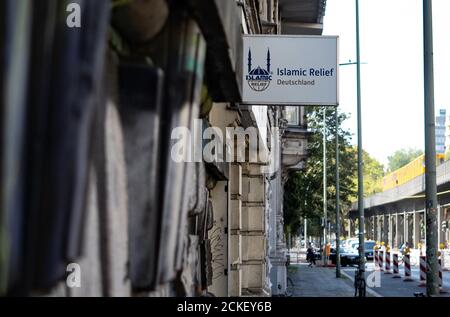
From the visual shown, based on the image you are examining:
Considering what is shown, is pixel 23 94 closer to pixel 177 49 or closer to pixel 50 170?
pixel 50 170

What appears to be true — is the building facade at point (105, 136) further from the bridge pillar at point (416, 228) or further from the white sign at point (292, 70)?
the bridge pillar at point (416, 228)

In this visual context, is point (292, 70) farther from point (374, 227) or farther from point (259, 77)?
point (374, 227)

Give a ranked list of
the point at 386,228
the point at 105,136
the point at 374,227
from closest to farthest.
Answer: the point at 105,136
the point at 386,228
the point at 374,227

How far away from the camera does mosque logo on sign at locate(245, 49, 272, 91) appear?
10102 millimetres

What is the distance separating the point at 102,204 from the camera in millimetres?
2992

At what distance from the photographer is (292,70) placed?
405 inches

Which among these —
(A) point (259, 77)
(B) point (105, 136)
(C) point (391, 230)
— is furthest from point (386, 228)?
(B) point (105, 136)

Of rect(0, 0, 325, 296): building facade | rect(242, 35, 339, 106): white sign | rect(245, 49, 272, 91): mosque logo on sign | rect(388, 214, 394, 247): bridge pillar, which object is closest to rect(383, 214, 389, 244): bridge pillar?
rect(388, 214, 394, 247): bridge pillar

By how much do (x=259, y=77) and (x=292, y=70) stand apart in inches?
19.5

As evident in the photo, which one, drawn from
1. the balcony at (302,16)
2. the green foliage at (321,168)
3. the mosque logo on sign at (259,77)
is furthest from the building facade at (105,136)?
the green foliage at (321,168)

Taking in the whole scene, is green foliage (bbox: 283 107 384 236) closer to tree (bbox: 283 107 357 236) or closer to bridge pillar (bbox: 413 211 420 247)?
tree (bbox: 283 107 357 236)

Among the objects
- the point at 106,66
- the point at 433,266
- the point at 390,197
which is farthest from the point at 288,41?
the point at 390,197

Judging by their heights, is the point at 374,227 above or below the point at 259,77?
below

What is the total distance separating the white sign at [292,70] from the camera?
10.1m
